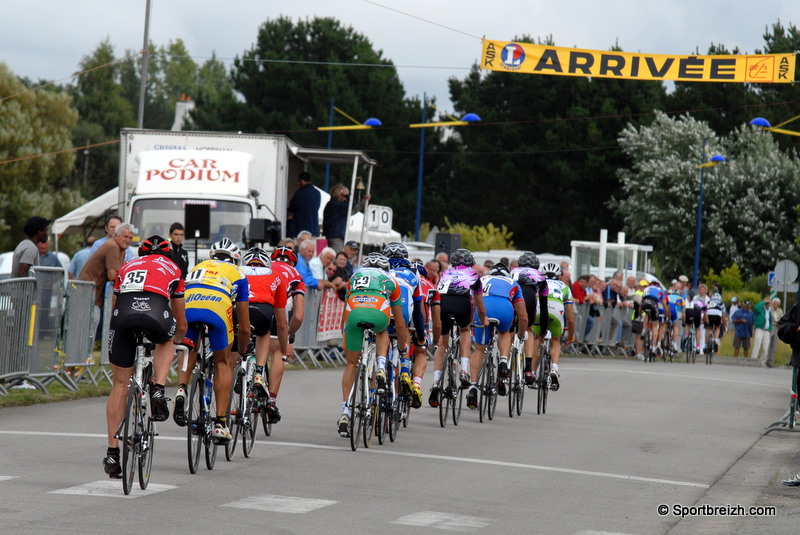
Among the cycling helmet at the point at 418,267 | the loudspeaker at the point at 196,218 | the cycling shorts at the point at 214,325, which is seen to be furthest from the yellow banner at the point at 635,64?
the cycling shorts at the point at 214,325

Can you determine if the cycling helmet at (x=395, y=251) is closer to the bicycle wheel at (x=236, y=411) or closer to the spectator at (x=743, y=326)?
the bicycle wheel at (x=236, y=411)

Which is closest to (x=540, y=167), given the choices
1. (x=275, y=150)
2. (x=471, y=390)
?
(x=275, y=150)

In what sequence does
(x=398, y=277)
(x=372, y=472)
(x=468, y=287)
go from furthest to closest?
(x=468, y=287) → (x=398, y=277) → (x=372, y=472)

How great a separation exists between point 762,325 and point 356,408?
29.2m

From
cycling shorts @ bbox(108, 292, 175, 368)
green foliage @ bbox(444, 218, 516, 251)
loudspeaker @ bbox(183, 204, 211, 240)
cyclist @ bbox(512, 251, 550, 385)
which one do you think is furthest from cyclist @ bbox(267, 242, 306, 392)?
green foliage @ bbox(444, 218, 516, 251)

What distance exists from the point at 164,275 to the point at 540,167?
2776 inches

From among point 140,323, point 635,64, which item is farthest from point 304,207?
point 140,323

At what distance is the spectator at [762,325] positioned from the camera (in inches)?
1549

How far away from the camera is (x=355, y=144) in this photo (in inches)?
3007

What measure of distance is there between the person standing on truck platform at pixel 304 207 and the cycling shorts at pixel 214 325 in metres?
13.7

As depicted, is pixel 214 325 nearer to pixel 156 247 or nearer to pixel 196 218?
pixel 156 247

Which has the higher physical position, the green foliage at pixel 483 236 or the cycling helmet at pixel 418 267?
the green foliage at pixel 483 236

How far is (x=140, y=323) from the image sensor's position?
9.62 metres

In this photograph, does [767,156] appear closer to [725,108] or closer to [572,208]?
[725,108]
